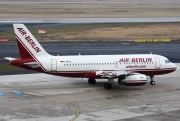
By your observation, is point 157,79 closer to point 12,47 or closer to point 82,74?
point 82,74

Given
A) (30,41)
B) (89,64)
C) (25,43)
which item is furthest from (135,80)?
(25,43)

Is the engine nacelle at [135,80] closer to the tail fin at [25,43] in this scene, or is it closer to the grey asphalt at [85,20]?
the tail fin at [25,43]

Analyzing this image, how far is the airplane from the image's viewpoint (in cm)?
5934

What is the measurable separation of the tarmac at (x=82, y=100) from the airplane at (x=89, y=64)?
168 centimetres

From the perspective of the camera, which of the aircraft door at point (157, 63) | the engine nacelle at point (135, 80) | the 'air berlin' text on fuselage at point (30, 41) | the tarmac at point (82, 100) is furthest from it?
the aircraft door at point (157, 63)

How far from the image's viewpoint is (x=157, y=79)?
224ft

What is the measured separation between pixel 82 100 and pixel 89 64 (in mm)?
8571

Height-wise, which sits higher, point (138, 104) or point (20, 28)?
point (20, 28)

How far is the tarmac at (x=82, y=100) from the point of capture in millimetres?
46250

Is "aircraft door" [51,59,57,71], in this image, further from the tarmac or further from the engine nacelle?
the engine nacelle

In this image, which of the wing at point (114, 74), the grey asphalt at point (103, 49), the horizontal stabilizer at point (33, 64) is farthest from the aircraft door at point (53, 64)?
the grey asphalt at point (103, 49)

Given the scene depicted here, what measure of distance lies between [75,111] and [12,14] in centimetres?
10909

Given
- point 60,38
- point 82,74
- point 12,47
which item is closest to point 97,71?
point 82,74

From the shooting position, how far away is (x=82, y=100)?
53.7 metres
